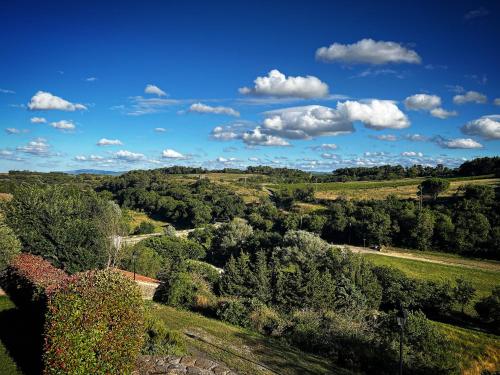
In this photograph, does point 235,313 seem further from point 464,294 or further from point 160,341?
point 464,294

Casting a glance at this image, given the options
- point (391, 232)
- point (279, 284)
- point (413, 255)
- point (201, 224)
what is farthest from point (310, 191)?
point (279, 284)

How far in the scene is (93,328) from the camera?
28.9 ft

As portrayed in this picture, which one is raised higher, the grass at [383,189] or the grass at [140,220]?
the grass at [383,189]

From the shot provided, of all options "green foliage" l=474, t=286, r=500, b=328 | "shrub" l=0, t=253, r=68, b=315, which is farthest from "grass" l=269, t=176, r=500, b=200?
"shrub" l=0, t=253, r=68, b=315

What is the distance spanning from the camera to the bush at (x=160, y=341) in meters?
11.7

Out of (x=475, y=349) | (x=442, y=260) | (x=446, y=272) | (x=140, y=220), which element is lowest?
(x=475, y=349)

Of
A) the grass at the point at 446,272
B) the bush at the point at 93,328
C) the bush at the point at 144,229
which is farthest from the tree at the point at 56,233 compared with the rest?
the bush at the point at 144,229

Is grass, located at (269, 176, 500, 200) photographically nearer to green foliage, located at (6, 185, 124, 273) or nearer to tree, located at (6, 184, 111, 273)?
green foliage, located at (6, 185, 124, 273)

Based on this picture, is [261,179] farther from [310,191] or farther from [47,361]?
[47,361]

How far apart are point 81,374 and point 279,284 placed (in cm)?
2132

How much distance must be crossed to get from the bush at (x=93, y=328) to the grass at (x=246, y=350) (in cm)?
396

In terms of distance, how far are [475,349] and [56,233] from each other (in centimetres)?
3098

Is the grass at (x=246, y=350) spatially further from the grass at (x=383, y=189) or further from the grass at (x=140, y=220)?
the grass at (x=383, y=189)

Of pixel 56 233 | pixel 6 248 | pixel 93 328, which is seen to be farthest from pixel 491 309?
pixel 6 248
